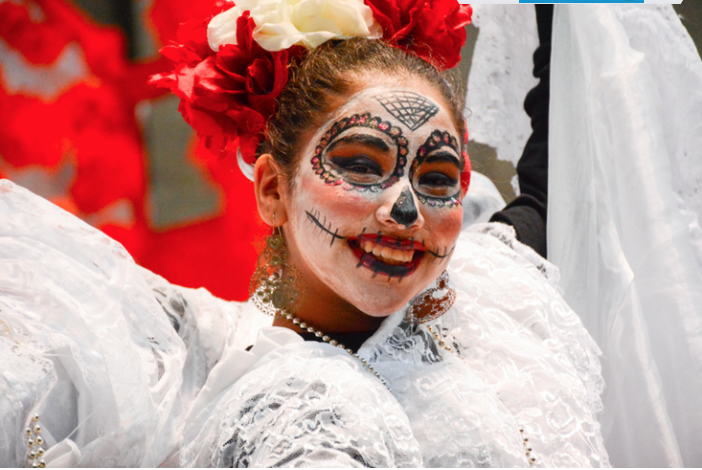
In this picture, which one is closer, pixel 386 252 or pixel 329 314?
pixel 386 252

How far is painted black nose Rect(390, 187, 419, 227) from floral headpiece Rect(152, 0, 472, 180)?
30 cm

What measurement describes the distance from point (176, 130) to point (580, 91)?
3.86 ft

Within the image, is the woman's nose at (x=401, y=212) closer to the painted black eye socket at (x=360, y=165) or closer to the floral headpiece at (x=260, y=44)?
the painted black eye socket at (x=360, y=165)

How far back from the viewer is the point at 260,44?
3.32ft

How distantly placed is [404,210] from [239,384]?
33 cm

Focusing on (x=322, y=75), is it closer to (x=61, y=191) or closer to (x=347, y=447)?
(x=347, y=447)

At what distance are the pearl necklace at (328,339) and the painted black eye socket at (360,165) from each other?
0.86ft

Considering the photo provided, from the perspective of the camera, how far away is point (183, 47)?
43.3 inches

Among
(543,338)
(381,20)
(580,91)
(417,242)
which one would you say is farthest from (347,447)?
(580,91)

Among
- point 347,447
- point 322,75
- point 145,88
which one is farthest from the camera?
point 145,88

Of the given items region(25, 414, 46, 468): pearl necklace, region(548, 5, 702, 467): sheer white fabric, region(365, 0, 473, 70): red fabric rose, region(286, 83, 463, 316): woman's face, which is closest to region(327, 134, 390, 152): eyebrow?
region(286, 83, 463, 316): woman's face

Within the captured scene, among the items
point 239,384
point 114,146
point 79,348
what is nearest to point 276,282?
point 239,384

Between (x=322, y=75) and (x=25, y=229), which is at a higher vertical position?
(x=322, y=75)

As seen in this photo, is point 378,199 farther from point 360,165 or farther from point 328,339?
point 328,339
